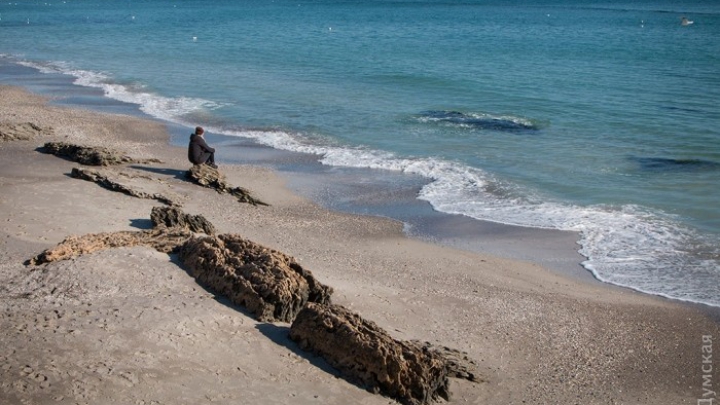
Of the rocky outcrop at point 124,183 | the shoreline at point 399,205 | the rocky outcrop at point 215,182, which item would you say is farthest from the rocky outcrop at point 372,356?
the rocky outcrop at point 215,182

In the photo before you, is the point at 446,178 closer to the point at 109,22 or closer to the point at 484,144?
the point at 484,144

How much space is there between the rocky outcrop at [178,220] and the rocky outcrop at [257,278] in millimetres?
2526

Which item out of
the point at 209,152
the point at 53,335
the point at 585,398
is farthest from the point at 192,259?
the point at 209,152

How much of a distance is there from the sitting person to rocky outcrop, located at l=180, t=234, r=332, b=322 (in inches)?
296

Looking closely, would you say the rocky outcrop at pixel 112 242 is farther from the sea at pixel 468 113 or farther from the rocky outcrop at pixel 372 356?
the sea at pixel 468 113

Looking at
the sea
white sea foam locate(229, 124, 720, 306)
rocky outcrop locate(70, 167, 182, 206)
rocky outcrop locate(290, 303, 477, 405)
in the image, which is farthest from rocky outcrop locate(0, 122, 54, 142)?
rocky outcrop locate(290, 303, 477, 405)

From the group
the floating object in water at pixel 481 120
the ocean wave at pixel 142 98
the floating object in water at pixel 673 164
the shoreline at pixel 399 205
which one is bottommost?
the shoreline at pixel 399 205

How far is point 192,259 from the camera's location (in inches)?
387

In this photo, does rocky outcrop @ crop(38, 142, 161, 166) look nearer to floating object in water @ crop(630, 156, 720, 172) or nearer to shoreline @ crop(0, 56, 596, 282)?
shoreline @ crop(0, 56, 596, 282)

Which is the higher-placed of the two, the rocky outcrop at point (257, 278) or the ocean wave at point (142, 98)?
the rocky outcrop at point (257, 278)

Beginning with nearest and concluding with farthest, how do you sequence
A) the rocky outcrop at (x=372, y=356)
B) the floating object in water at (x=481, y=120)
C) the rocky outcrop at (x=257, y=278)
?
the rocky outcrop at (x=372, y=356)
the rocky outcrop at (x=257, y=278)
the floating object in water at (x=481, y=120)

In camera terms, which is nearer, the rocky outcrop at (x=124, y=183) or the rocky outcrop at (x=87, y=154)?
the rocky outcrop at (x=124, y=183)

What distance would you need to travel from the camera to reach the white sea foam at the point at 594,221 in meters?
12.9

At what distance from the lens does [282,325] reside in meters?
8.91
